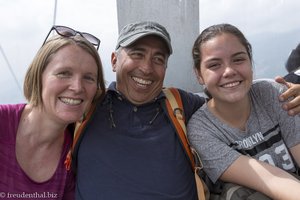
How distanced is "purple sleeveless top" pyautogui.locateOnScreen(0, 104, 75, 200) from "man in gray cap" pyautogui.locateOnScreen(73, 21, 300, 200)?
172 millimetres

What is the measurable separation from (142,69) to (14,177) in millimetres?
1260

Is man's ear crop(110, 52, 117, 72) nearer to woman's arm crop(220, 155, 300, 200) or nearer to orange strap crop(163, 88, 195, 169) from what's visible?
orange strap crop(163, 88, 195, 169)

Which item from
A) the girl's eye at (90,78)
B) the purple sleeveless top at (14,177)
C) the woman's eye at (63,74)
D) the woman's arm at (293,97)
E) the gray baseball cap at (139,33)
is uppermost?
the gray baseball cap at (139,33)

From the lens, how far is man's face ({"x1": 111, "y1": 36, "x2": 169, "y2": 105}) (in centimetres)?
261

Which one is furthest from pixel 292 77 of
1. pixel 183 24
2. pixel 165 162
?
pixel 183 24

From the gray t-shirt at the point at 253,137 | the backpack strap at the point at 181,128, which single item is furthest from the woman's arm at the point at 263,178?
the backpack strap at the point at 181,128

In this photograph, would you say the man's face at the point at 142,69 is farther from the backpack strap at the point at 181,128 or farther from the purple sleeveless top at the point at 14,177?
the purple sleeveless top at the point at 14,177

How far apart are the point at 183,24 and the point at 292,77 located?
192 cm

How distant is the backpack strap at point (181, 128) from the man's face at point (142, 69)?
16 cm

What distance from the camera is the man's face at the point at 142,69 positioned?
2611 mm

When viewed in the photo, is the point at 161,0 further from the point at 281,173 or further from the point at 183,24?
the point at 281,173

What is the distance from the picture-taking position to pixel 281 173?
6.55ft

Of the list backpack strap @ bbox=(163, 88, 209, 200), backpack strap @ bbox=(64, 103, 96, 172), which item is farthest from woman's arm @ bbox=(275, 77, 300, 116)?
backpack strap @ bbox=(64, 103, 96, 172)

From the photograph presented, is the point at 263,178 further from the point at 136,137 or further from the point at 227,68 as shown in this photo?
the point at 136,137
